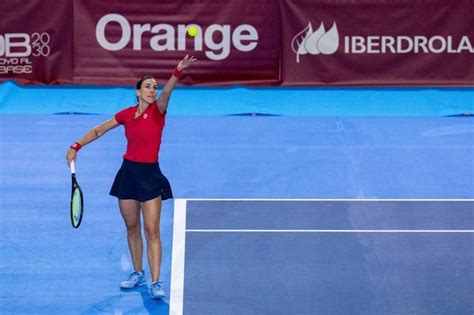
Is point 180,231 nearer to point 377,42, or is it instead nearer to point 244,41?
point 244,41

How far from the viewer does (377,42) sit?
59.8 ft

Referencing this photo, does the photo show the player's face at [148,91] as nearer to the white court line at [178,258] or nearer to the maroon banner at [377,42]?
the white court line at [178,258]

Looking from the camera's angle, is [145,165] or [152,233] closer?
[145,165]

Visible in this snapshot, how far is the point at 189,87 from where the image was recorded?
18.4 meters

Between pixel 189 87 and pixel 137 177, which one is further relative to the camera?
pixel 189 87

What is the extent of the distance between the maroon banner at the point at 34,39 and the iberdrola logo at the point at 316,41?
12.9ft

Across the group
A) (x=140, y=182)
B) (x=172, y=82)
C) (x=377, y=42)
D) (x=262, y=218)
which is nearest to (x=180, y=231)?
(x=262, y=218)

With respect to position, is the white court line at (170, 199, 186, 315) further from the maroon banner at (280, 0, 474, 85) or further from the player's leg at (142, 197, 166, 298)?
the maroon banner at (280, 0, 474, 85)

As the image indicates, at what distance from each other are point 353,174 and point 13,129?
5429 mm

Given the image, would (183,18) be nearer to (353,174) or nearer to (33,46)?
(33,46)

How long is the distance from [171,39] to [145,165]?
860cm

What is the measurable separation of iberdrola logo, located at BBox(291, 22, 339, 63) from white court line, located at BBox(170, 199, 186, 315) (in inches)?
237

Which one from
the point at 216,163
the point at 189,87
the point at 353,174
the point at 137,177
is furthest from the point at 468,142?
the point at 137,177

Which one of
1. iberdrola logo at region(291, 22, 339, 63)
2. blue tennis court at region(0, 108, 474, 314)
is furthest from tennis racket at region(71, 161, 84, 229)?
iberdrola logo at region(291, 22, 339, 63)
